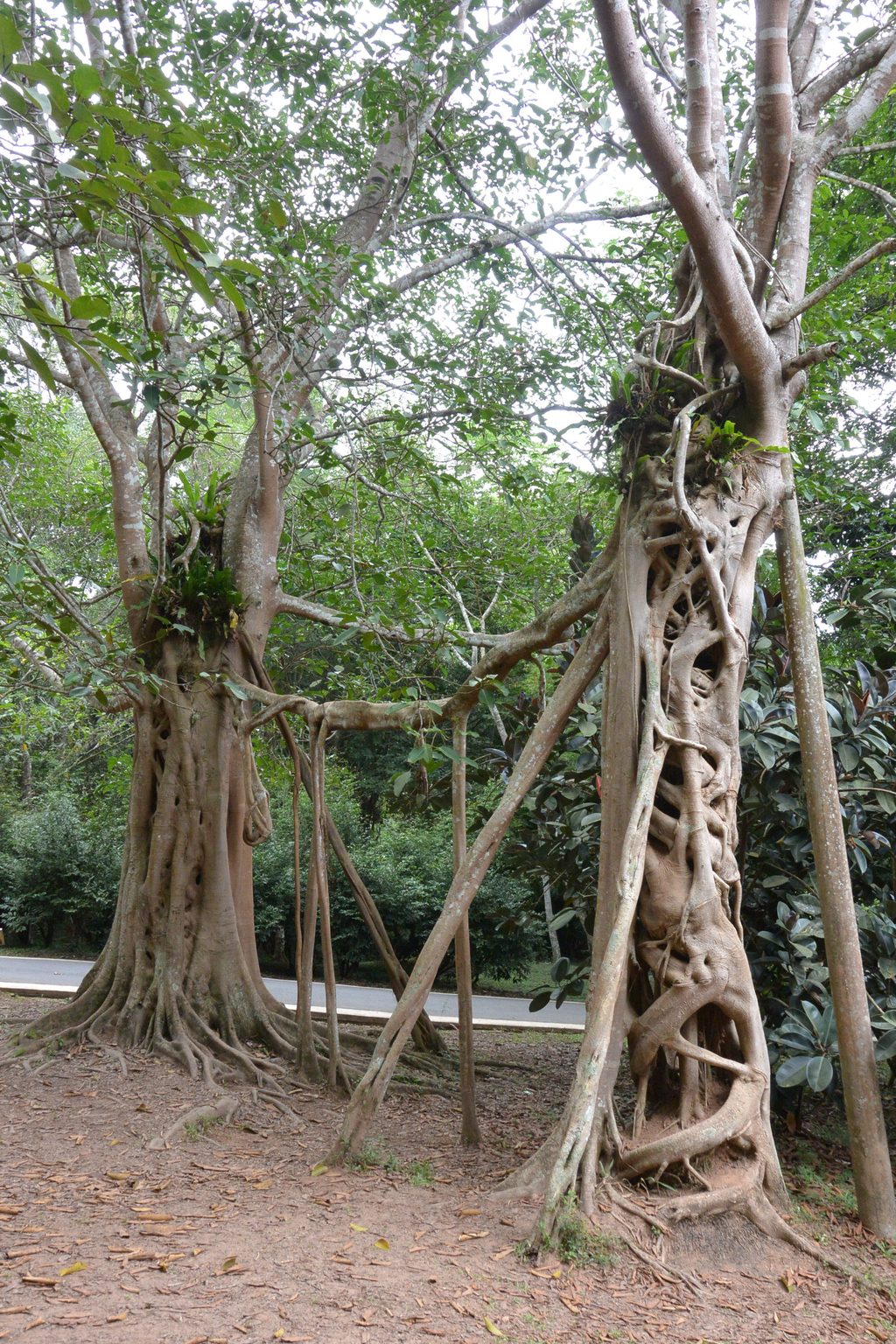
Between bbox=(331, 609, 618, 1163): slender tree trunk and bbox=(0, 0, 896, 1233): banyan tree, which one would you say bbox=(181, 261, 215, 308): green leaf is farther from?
bbox=(331, 609, 618, 1163): slender tree trunk

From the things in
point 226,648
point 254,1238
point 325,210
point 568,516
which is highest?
point 325,210

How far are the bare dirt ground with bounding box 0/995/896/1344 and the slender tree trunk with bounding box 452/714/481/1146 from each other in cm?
14

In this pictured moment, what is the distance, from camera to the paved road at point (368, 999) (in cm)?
977

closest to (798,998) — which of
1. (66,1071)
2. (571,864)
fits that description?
(571,864)

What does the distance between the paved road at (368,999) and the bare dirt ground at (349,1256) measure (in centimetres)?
509

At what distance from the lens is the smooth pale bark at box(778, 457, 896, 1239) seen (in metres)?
3.48

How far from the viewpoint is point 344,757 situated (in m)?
17.6

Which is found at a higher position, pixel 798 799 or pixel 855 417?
pixel 855 417

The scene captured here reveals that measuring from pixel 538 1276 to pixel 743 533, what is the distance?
3122mm

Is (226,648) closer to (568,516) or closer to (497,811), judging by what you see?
(497,811)

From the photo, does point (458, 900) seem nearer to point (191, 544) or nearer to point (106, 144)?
point (106, 144)

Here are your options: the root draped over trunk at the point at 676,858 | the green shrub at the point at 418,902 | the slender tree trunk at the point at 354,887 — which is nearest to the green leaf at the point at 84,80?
the root draped over trunk at the point at 676,858

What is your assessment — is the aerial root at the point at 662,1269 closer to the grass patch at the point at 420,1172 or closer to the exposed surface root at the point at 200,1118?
the grass patch at the point at 420,1172

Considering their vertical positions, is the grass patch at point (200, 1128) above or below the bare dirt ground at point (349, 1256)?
above
